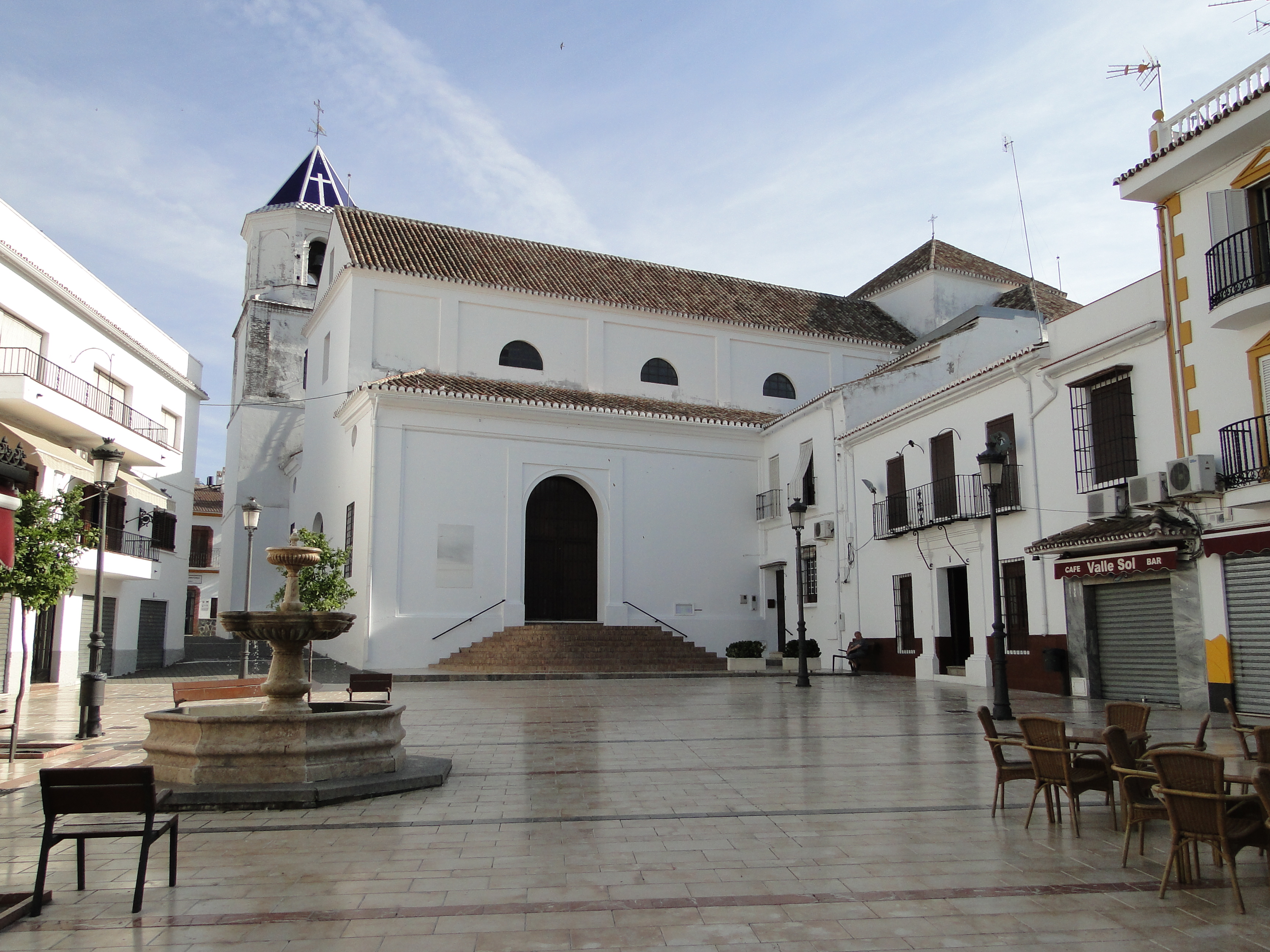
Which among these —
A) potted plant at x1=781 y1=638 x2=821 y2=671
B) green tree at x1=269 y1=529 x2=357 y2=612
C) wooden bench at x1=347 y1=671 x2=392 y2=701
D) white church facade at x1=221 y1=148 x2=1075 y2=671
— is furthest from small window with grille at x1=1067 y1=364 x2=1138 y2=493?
green tree at x1=269 y1=529 x2=357 y2=612

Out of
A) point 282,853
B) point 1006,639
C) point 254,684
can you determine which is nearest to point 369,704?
point 254,684

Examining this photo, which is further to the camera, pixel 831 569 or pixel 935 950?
pixel 831 569

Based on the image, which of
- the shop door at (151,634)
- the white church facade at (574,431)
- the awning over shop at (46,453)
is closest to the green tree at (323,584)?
the white church facade at (574,431)

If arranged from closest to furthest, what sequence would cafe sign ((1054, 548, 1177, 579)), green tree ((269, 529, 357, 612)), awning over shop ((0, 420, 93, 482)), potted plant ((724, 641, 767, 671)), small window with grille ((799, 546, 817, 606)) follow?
cafe sign ((1054, 548, 1177, 579))
awning over shop ((0, 420, 93, 482))
green tree ((269, 529, 357, 612))
potted plant ((724, 641, 767, 671))
small window with grille ((799, 546, 817, 606))

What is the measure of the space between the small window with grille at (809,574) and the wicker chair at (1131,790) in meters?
18.1

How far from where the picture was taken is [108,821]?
716 centimetres

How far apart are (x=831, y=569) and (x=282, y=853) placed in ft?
62.7

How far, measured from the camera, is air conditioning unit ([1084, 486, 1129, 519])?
15.4 m

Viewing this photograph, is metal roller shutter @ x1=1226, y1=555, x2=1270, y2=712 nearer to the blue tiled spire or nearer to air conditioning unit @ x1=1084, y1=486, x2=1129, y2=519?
air conditioning unit @ x1=1084, y1=486, x2=1129, y2=519

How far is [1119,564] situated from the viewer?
14.6 m

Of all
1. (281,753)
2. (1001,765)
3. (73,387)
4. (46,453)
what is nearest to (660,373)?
(73,387)

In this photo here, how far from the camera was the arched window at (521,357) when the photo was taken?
27078mm

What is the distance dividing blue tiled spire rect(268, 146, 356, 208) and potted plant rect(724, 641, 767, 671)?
2268 centimetres

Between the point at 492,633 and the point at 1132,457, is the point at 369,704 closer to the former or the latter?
the point at 1132,457
